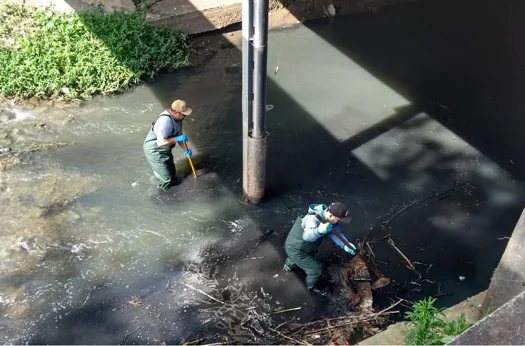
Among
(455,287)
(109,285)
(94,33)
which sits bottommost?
(455,287)

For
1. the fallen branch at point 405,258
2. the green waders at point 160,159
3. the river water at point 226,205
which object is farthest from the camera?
the green waders at point 160,159

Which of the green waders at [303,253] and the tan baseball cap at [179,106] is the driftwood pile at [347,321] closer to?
the green waders at [303,253]

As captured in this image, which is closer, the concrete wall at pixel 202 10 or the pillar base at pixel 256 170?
the pillar base at pixel 256 170

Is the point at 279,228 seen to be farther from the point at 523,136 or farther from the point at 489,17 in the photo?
the point at 489,17

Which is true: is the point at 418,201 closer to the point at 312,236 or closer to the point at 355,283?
the point at 355,283

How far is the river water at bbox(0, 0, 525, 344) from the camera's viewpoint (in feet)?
20.4

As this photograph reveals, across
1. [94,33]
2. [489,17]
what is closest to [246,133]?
[94,33]

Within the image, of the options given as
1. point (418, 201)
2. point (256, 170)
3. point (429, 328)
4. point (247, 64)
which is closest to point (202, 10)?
point (256, 170)

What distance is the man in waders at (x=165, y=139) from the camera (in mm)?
6785

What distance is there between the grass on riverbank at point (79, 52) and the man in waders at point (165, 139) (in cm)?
282

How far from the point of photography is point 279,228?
724 centimetres

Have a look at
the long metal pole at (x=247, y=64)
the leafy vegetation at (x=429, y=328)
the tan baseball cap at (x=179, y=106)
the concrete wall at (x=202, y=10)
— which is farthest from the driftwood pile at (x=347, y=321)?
the concrete wall at (x=202, y=10)

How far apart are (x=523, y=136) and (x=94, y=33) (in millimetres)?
8232

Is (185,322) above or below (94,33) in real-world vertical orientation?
below
